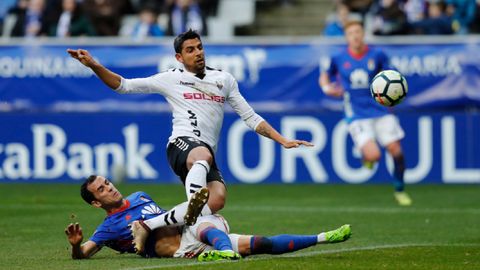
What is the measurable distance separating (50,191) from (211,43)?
12.7 feet

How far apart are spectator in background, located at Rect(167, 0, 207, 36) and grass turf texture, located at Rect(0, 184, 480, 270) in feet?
13.9

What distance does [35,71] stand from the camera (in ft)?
70.8

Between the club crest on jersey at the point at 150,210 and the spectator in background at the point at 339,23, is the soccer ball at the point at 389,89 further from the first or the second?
the spectator in background at the point at 339,23

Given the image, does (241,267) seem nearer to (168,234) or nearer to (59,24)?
(168,234)

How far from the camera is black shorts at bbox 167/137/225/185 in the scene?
429 inches

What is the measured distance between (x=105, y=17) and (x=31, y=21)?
1.51m

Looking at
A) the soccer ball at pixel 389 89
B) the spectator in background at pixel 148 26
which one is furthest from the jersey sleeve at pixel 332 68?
the spectator in background at pixel 148 26

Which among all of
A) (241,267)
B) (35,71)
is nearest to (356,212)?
(241,267)

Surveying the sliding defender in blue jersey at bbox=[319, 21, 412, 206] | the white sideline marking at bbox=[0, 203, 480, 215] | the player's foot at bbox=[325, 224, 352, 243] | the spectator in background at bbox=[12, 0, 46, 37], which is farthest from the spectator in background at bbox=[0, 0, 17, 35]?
the player's foot at bbox=[325, 224, 352, 243]

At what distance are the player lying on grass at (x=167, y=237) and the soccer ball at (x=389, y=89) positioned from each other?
3448mm

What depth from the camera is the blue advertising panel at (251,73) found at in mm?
20688

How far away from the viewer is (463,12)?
2308 cm

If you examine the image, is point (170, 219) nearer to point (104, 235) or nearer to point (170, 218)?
point (170, 218)

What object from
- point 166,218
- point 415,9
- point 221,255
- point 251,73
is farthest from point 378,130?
point 221,255
